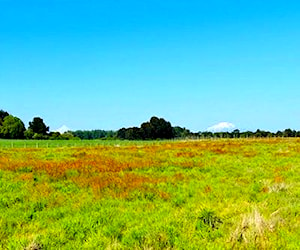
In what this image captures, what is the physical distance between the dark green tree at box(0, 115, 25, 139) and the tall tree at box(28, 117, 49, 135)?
5.77 meters

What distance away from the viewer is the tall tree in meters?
134

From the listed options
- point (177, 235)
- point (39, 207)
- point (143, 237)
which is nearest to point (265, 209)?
point (177, 235)

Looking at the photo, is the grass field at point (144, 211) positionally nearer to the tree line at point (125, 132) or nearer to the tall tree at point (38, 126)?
the tree line at point (125, 132)

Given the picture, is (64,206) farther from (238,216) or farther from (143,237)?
(238,216)

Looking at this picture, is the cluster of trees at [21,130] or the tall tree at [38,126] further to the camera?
the tall tree at [38,126]

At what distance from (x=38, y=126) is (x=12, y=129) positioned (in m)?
11.3

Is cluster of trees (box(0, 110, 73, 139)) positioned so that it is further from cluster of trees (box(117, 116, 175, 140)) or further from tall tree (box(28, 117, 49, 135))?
cluster of trees (box(117, 116, 175, 140))

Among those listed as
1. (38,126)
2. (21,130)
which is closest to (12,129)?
(21,130)

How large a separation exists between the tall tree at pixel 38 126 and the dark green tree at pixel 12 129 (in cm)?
577

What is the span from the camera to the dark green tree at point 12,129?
410 ft

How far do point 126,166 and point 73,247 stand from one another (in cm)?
1341

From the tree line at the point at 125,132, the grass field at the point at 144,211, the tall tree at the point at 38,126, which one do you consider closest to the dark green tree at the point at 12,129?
the tree line at the point at 125,132

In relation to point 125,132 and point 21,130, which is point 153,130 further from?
point 21,130

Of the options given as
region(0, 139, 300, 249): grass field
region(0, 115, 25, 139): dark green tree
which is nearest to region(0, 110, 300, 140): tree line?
region(0, 115, 25, 139): dark green tree
